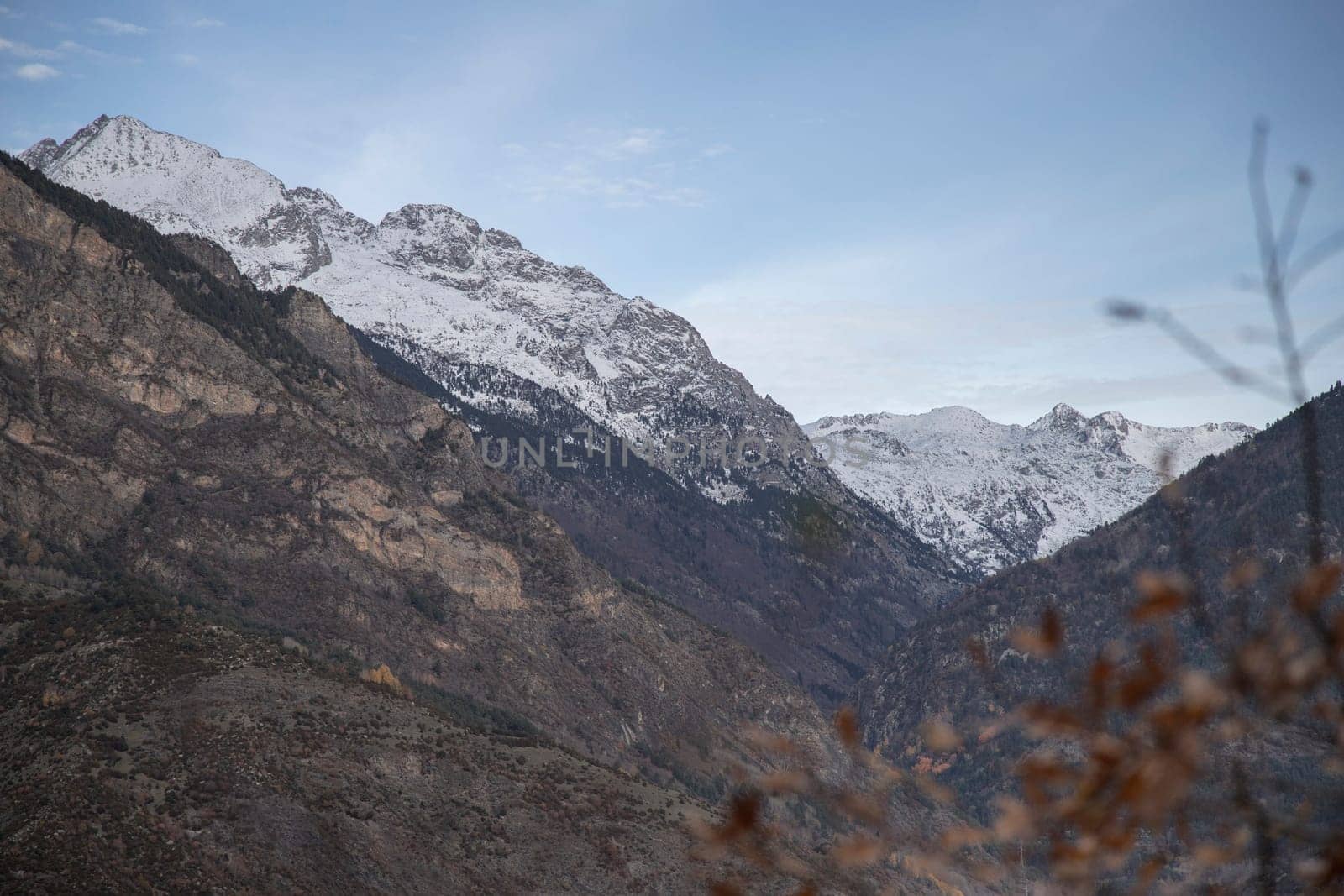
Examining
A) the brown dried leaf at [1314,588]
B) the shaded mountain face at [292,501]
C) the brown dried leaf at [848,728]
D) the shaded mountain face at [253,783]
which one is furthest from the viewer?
the shaded mountain face at [292,501]

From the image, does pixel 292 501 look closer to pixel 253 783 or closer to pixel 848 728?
pixel 253 783

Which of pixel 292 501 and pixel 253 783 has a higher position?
pixel 292 501

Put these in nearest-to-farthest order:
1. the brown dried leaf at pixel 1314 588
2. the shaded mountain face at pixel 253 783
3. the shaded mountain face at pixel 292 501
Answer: the brown dried leaf at pixel 1314 588, the shaded mountain face at pixel 253 783, the shaded mountain face at pixel 292 501

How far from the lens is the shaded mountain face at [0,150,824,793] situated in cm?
9488

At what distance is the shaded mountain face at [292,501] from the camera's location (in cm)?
9488

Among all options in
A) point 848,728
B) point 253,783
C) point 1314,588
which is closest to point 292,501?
point 253,783

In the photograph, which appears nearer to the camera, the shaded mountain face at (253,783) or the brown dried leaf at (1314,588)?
the brown dried leaf at (1314,588)

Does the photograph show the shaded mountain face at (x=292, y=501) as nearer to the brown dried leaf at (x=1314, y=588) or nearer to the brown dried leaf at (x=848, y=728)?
the brown dried leaf at (x=848, y=728)

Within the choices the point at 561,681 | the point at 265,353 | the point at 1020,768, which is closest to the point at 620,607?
the point at 561,681

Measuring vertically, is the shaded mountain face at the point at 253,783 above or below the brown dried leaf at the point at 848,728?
below

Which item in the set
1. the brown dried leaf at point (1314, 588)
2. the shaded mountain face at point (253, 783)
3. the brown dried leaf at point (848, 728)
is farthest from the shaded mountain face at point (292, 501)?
the brown dried leaf at point (1314, 588)

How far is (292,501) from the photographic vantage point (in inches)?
4333

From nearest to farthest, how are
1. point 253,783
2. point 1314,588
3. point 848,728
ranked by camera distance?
point 1314,588 < point 848,728 < point 253,783

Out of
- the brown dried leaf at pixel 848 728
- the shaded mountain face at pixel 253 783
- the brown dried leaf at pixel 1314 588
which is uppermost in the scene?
the brown dried leaf at pixel 1314 588
